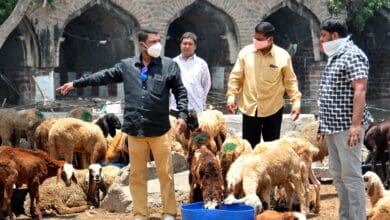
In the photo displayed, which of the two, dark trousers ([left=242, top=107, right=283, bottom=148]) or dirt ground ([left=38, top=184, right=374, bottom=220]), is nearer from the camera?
dirt ground ([left=38, top=184, right=374, bottom=220])

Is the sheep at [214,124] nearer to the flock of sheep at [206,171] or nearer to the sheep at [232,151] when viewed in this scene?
the flock of sheep at [206,171]

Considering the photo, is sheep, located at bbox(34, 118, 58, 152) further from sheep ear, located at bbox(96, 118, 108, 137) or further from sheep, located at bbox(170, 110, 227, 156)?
sheep, located at bbox(170, 110, 227, 156)

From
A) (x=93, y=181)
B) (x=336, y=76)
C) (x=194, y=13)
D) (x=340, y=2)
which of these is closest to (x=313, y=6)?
(x=340, y=2)

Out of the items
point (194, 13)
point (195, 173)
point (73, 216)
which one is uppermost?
point (194, 13)

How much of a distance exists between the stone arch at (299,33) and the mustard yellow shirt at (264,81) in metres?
14.7

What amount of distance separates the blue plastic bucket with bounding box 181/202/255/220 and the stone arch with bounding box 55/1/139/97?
579 inches

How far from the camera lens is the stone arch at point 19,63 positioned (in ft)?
66.5

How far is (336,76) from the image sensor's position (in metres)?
6.36

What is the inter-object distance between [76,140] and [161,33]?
36.5ft

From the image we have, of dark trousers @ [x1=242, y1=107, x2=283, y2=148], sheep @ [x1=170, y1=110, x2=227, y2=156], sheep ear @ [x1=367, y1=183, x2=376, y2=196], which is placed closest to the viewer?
sheep ear @ [x1=367, y1=183, x2=376, y2=196]

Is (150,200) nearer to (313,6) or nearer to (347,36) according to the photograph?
(347,36)

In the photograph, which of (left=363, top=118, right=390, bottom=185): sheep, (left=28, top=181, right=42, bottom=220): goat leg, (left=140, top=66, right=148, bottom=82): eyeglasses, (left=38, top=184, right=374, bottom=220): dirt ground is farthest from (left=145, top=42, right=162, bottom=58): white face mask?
(left=363, top=118, right=390, bottom=185): sheep

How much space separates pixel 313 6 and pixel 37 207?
16.7 m

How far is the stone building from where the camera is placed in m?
20.3
